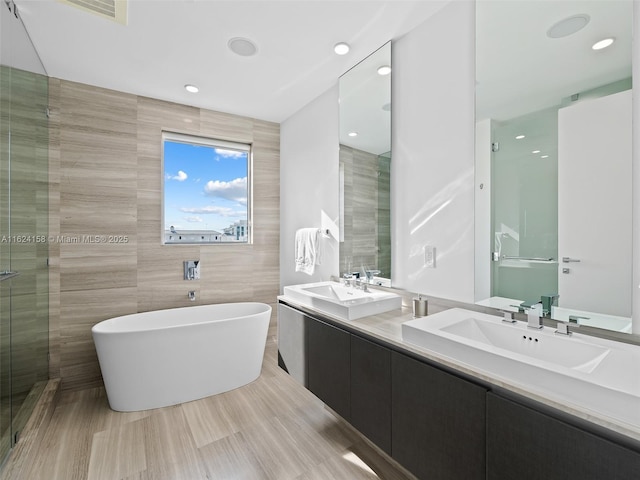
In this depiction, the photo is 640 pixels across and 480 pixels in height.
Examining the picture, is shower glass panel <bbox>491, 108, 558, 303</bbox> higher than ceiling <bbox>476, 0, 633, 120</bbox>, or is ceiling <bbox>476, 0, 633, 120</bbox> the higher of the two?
ceiling <bbox>476, 0, 633, 120</bbox>

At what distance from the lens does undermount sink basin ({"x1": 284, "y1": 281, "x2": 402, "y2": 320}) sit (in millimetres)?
1769

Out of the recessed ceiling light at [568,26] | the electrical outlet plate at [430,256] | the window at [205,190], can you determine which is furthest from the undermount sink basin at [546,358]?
the window at [205,190]

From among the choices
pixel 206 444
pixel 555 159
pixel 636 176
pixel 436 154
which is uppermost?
pixel 436 154

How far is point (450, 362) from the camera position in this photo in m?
1.17

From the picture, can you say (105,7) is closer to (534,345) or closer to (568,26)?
(568,26)

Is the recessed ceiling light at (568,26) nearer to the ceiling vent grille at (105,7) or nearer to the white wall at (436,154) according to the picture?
the white wall at (436,154)

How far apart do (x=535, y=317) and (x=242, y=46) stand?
2.31m

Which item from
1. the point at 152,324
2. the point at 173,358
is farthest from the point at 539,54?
the point at 152,324

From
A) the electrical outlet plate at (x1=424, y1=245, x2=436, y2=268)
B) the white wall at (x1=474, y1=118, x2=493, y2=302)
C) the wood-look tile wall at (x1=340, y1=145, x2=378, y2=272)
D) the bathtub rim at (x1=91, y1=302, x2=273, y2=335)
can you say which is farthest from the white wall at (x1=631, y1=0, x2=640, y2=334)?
the bathtub rim at (x1=91, y1=302, x2=273, y2=335)

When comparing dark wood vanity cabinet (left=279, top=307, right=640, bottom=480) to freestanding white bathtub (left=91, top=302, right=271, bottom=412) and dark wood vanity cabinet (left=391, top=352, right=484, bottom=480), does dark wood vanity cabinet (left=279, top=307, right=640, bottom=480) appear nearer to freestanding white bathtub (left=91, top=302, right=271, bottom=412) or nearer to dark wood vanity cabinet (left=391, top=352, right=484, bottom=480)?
dark wood vanity cabinet (left=391, top=352, right=484, bottom=480)

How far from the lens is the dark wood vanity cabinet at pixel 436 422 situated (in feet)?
3.57

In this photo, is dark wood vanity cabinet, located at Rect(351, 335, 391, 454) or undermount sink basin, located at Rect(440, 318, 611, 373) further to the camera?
dark wood vanity cabinet, located at Rect(351, 335, 391, 454)

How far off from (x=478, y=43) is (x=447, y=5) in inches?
13.3

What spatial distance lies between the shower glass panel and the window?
2.65 metres
